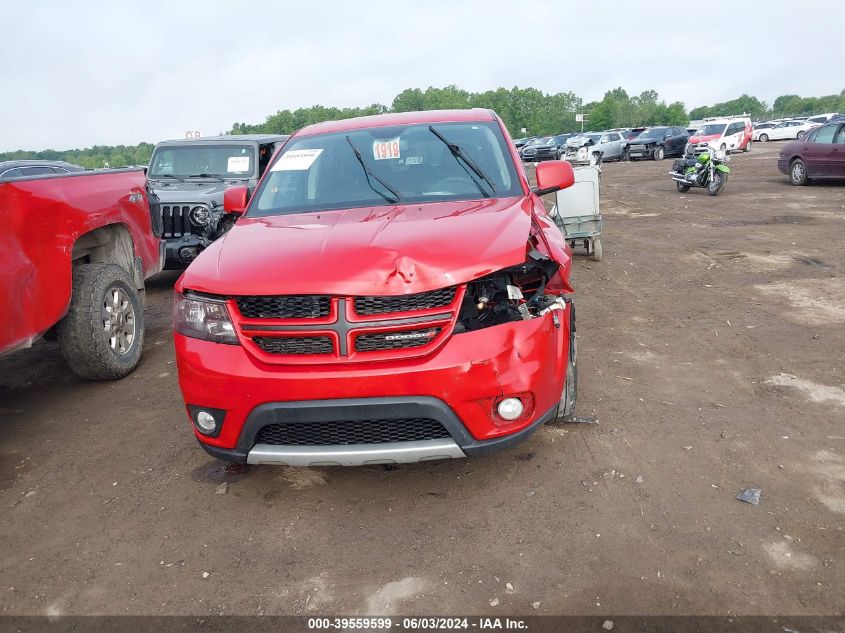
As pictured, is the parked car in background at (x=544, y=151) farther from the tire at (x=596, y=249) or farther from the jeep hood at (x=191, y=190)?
the jeep hood at (x=191, y=190)

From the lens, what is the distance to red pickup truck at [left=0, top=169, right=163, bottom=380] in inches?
154

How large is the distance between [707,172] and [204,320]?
50.0 feet

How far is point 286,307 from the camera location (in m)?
2.87

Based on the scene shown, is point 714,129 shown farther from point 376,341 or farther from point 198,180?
point 376,341

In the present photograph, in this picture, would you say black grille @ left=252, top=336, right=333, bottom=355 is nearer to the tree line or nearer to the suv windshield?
the suv windshield

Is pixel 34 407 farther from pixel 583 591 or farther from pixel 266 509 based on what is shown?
pixel 583 591

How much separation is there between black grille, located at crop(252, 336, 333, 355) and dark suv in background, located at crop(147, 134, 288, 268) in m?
5.53

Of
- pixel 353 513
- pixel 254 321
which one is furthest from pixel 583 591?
pixel 254 321

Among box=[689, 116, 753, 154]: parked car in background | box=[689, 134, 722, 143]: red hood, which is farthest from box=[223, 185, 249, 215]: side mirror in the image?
box=[689, 116, 753, 154]: parked car in background

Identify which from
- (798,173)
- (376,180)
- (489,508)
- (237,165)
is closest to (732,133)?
(798,173)

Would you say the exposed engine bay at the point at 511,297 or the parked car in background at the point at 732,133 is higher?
the parked car in background at the point at 732,133

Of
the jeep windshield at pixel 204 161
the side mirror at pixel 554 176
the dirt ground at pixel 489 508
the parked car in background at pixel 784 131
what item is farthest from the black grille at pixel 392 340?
the parked car in background at pixel 784 131

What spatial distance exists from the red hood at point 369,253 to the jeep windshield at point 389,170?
394 millimetres

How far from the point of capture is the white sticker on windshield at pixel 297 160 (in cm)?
429
